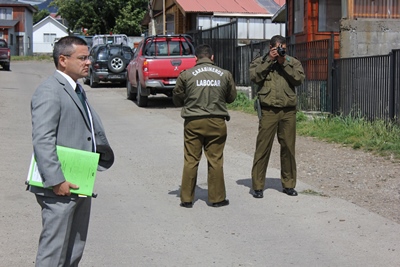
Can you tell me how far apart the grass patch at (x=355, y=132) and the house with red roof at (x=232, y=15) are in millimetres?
14223

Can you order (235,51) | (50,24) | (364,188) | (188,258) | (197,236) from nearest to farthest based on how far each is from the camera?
1. (188,258)
2. (197,236)
3. (364,188)
4. (235,51)
5. (50,24)

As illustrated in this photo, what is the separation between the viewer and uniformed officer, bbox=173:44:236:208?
800 cm

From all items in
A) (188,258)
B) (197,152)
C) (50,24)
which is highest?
(50,24)

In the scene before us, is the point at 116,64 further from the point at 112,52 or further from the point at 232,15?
the point at 232,15

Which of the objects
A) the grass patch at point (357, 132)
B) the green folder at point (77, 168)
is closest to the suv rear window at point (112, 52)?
the grass patch at point (357, 132)

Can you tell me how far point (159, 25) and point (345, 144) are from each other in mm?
28714

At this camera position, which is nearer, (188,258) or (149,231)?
(188,258)

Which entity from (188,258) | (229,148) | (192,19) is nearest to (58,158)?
(188,258)

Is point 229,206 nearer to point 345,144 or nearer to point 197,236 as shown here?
point 197,236

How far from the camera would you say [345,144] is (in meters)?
12.3

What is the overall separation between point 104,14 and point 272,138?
5034cm

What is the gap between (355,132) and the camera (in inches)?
499

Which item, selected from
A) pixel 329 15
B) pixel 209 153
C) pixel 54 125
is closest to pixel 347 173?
pixel 209 153

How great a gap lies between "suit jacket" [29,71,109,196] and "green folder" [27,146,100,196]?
6cm
